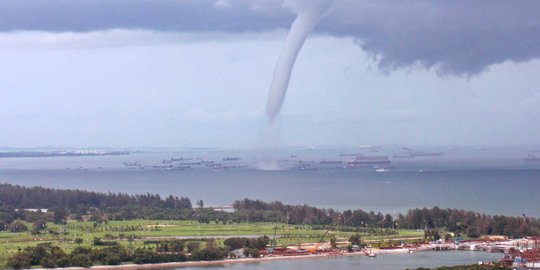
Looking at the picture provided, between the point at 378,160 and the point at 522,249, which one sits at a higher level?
the point at 378,160

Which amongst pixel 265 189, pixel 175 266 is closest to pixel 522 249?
pixel 175 266

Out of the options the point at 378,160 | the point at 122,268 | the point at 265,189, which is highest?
the point at 378,160

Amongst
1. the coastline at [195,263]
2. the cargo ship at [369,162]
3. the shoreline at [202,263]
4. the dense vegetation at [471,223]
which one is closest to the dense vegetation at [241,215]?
the dense vegetation at [471,223]

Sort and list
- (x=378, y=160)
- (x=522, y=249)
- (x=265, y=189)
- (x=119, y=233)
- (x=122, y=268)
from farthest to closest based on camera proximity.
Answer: (x=378, y=160) → (x=265, y=189) → (x=119, y=233) → (x=522, y=249) → (x=122, y=268)

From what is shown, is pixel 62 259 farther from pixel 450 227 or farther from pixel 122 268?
pixel 450 227

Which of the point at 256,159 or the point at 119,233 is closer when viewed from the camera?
the point at 119,233

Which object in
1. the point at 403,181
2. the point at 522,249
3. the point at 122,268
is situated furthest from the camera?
the point at 403,181
